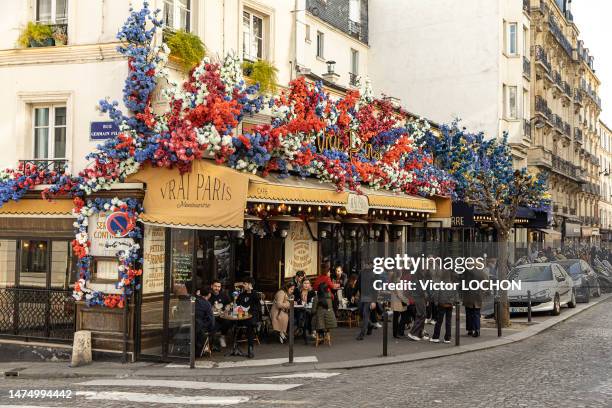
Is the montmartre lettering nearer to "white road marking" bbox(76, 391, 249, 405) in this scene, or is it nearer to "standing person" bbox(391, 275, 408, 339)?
A: "white road marking" bbox(76, 391, 249, 405)

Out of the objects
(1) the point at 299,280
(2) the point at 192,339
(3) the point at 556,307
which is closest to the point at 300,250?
(1) the point at 299,280

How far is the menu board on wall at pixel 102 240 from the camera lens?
13605mm

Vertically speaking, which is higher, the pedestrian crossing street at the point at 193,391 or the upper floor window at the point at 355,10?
the upper floor window at the point at 355,10

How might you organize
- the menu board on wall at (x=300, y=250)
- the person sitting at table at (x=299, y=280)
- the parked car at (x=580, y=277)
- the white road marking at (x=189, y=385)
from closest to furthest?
the white road marking at (x=189, y=385)
the person sitting at table at (x=299, y=280)
the menu board on wall at (x=300, y=250)
the parked car at (x=580, y=277)

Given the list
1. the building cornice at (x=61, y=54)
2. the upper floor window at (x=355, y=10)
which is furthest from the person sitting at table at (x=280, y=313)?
the upper floor window at (x=355, y=10)

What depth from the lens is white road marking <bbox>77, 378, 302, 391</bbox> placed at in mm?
10875

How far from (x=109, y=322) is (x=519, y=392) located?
7.52m

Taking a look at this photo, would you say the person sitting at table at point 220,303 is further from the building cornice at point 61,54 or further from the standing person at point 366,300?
the building cornice at point 61,54

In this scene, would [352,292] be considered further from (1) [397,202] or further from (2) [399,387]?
(2) [399,387]

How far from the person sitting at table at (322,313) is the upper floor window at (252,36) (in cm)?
567

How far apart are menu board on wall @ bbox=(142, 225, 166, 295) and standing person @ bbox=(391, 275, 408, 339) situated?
5.44 metres

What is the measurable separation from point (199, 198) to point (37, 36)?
482 centimetres

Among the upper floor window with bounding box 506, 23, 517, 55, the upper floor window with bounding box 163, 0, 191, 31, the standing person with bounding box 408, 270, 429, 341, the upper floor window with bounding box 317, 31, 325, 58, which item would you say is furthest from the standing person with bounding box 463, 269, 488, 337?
the upper floor window with bounding box 506, 23, 517, 55

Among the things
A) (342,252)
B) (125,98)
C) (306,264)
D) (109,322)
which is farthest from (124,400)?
(342,252)
